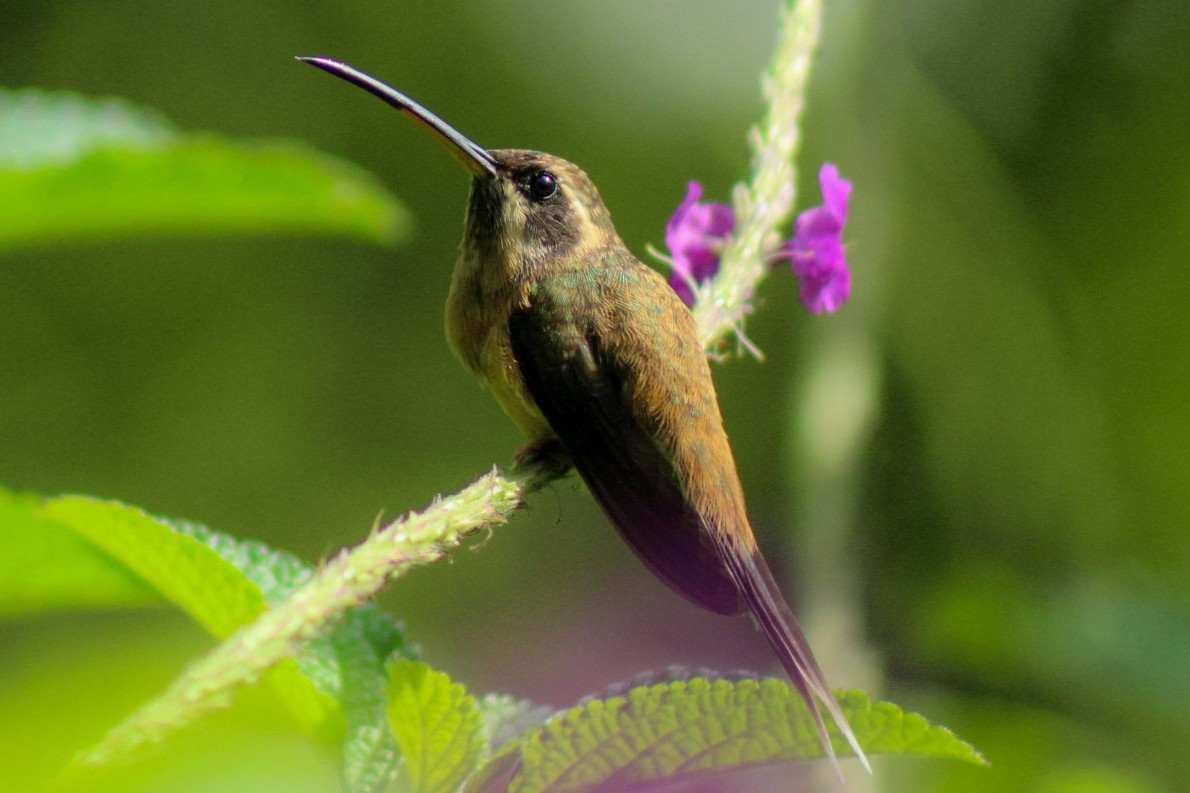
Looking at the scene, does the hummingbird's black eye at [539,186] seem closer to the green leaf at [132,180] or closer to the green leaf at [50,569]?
the green leaf at [132,180]

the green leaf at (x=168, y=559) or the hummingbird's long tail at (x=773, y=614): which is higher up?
the hummingbird's long tail at (x=773, y=614)

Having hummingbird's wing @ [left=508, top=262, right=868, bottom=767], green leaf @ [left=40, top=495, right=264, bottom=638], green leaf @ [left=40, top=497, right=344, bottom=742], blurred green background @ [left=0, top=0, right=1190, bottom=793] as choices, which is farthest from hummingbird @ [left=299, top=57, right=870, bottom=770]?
green leaf @ [left=40, top=495, right=264, bottom=638]

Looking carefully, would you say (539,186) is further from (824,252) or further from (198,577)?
(198,577)

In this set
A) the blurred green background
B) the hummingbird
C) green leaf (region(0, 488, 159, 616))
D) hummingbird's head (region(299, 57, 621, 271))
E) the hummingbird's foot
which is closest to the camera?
green leaf (region(0, 488, 159, 616))

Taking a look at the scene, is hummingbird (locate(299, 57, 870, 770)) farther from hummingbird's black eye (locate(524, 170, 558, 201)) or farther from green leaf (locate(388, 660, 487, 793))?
green leaf (locate(388, 660, 487, 793))

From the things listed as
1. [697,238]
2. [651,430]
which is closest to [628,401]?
[651,430]

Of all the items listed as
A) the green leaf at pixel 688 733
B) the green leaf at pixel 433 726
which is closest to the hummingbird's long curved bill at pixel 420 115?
Answer: the green leaf at pixel 433 726
